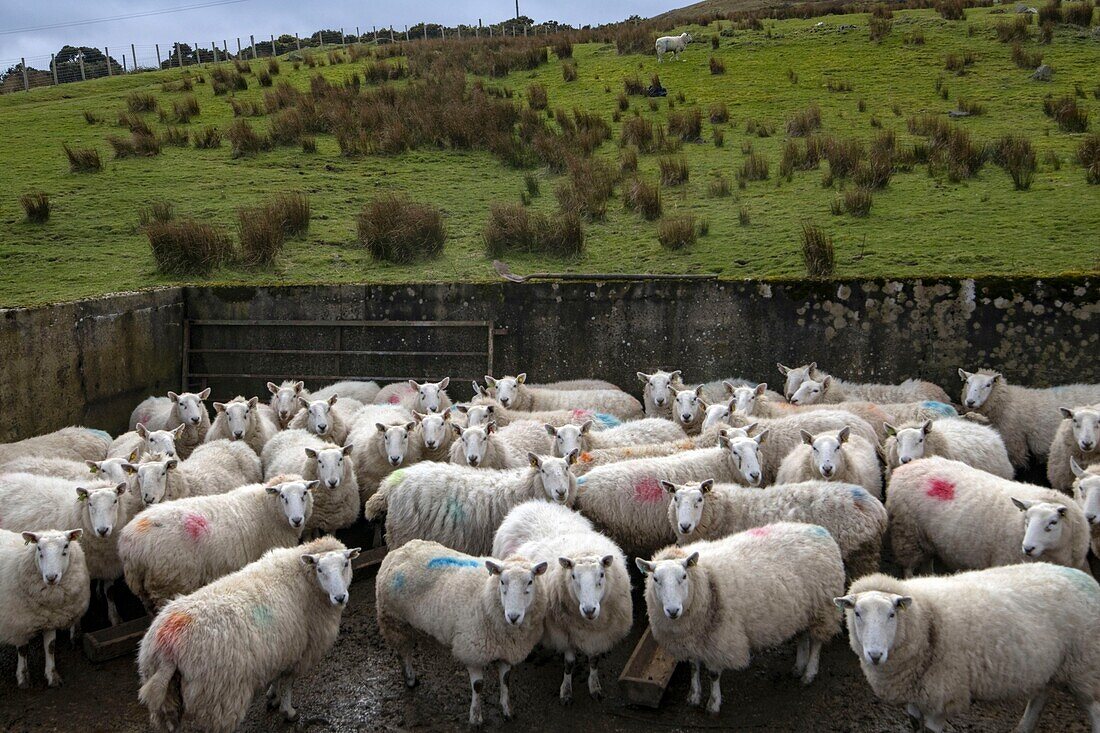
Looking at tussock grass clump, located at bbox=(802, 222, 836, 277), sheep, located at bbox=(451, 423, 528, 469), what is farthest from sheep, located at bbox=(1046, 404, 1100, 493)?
sheep, located at bbox=(451, 423, 528, 469)

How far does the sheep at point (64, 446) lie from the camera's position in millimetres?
7797

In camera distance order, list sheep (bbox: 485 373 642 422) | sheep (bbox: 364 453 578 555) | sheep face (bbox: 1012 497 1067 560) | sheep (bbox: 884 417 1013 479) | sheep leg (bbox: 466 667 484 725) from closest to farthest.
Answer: sheep leg (bbox: 466 667 484 725) < sheep face (bbox: 1012 497 1067 560) < sheep (bbox: 364 453 578 555) < sheep (bbox: 884 417 1013 479) < sheep (bbox: 485 373 642 422)

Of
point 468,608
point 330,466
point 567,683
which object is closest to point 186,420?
point 330,466

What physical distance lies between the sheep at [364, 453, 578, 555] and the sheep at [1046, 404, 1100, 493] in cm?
423

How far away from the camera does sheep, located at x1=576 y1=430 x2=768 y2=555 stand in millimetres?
6652

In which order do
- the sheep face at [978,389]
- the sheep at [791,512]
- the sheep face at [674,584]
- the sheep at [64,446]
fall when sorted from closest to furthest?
the sheep face at [674,584], the sheep at [791,512], the sheep at [64,446], the sheep face at [978,389]

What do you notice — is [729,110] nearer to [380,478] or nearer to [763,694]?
[380,478]

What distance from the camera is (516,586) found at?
5.12 meters

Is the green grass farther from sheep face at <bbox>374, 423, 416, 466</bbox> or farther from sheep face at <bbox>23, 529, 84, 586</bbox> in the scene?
sheep face at <bbox>23, 529, 84, 586</bbox>

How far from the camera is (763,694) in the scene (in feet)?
17.9

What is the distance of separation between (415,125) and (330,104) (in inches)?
109

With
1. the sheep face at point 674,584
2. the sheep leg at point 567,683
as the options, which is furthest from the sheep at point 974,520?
the sheep leg at point 567,683

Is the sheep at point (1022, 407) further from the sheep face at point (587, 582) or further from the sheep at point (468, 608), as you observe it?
the sheep at point (468, 608)

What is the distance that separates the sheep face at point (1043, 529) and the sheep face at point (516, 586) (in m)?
3.05
